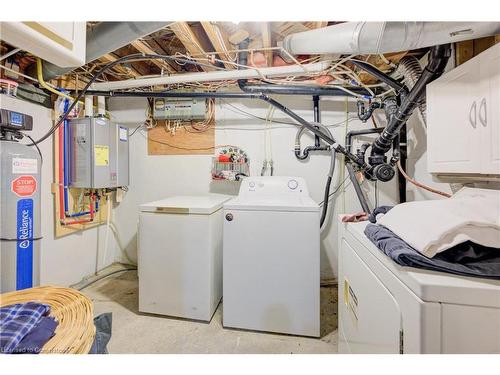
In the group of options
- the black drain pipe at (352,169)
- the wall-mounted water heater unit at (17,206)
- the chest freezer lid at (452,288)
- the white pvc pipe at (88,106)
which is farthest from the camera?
the white pvc pipe at (88,106)

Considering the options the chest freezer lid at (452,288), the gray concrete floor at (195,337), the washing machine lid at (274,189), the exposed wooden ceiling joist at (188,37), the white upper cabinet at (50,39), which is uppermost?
the exposed wooden ceiling joist at (188,37)

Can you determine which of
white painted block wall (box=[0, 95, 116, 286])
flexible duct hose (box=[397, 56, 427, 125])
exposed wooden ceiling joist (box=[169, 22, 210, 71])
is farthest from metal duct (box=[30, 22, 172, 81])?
flexible duct hose (box=[397, 56, 427, 125])

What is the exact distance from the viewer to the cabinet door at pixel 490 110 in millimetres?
786

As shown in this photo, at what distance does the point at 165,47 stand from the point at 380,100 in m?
1.83

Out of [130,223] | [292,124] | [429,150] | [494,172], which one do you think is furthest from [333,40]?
[130,223]

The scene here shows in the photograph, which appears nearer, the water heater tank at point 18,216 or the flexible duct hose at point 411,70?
the water heater tank at point 18,216

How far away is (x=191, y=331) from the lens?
1525mm

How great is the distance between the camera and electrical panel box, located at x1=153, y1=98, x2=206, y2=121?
2162mm

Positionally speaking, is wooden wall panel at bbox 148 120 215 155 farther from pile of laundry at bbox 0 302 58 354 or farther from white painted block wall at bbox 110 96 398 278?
pile of laundry at bbox 0 302 58 354

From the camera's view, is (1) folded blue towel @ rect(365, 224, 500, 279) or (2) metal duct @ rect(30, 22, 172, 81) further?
(2) metal duct @ rect(30, 22, 172, 81)

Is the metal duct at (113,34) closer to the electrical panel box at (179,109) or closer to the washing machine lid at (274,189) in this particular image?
the electrical panel box at (179,109)

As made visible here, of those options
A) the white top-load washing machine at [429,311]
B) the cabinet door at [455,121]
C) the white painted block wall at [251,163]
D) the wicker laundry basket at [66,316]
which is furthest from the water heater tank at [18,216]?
the cabinet door at [455,121]

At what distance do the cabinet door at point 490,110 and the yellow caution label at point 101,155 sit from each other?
250 centimetres

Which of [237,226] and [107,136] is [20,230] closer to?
[107,136]
